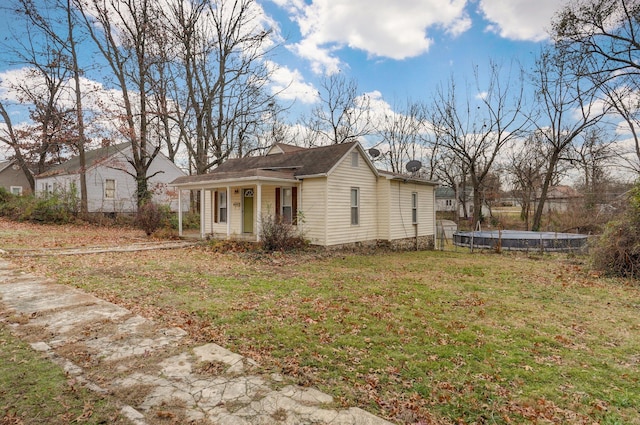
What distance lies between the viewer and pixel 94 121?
2053 cm

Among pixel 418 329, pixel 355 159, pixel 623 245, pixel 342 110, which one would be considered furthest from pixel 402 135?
pixel 418 329

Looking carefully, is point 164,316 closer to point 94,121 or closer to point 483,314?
point 483,314

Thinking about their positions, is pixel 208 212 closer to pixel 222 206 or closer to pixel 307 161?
pixel 222 206

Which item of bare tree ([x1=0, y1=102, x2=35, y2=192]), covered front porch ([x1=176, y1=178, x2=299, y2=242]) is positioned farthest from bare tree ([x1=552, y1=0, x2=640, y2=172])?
bare tree ([x1=0, y1=102, x2=35, y2=192])

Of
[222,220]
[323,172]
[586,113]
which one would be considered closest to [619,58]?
[586,113]

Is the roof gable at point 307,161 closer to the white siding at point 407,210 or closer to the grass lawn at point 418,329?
the white siding at point 407,210

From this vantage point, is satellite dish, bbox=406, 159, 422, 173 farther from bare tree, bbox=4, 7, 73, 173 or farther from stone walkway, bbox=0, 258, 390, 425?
bare tree, bbox=4, 7, 73, 173

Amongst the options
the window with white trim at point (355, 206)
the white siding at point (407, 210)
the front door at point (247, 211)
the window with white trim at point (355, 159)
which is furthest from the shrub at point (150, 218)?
the white siding at point (407, 210)

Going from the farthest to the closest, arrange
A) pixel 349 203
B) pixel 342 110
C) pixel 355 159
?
pixel 342 110, pixel 355 159, pixel 349 203

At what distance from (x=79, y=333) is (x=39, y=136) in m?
26.1

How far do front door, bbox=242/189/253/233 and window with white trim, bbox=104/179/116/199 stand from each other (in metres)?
17.6

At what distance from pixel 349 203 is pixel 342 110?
60.1ft

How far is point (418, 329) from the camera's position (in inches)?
194

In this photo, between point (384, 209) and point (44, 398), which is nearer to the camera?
point (44, 398)
